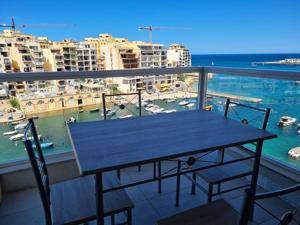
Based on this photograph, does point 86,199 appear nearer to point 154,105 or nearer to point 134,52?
point 154,105

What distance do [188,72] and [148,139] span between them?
1.71 meters

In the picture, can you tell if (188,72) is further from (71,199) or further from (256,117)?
(71,199)

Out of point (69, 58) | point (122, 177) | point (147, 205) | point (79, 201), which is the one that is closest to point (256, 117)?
point (147, 205)

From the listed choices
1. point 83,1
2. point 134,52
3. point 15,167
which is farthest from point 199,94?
point 83,1

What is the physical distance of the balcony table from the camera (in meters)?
1.08

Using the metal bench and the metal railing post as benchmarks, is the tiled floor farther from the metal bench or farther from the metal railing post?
the metal railing post

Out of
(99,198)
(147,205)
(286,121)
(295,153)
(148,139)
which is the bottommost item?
(147,205)

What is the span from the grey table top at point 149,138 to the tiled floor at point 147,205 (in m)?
0.85

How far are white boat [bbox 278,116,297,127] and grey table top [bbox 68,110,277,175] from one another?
2.49ft

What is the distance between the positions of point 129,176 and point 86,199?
1.19 meters

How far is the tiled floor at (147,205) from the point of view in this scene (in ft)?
5.98

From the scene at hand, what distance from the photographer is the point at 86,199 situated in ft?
4.35

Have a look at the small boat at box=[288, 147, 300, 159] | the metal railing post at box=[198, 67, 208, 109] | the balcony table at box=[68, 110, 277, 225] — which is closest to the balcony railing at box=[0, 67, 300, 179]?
the metal railing post at box=[198, 67, 208, 109]

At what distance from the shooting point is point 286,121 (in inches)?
82.4
